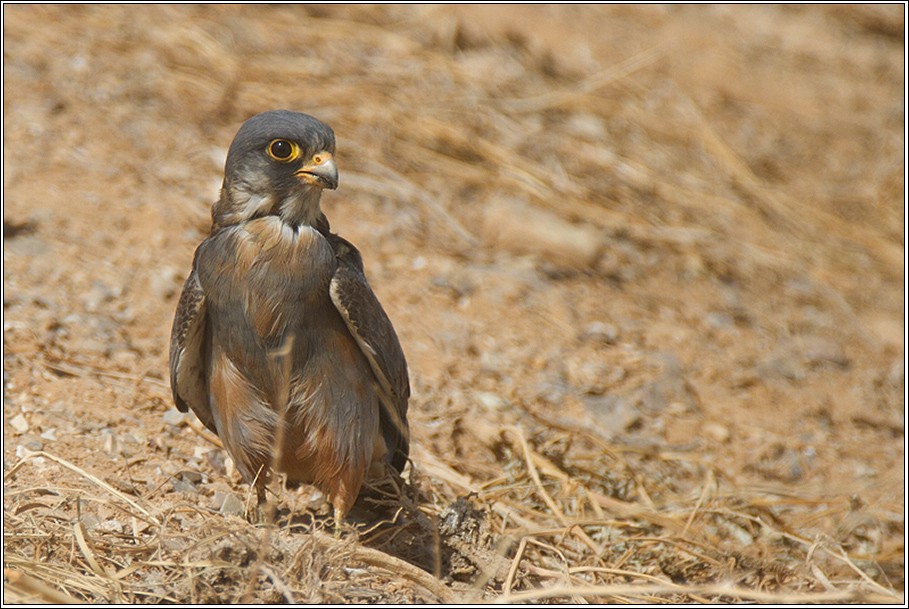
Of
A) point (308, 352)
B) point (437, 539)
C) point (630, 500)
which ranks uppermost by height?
point (308, 352)

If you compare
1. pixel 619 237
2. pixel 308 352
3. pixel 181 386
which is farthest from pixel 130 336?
pixel 619 237

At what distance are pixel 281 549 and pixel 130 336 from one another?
251 cm

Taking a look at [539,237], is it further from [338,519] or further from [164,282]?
[338,519]

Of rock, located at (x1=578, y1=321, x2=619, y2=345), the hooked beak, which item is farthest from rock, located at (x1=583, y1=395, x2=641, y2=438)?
the hooked beak

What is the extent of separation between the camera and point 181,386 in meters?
4.95

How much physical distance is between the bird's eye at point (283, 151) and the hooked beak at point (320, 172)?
0.06 m

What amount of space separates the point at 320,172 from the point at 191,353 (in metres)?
0.97

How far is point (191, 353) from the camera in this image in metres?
4.86

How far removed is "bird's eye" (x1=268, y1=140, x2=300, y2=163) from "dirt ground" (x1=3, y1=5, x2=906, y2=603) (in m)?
1.42

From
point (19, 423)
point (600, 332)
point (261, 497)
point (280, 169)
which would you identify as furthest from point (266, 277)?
point (600, 332)

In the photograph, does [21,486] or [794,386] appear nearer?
[21,486]

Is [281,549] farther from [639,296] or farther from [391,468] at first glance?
[639,296]

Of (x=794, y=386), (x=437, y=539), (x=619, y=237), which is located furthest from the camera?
(x=619, y=237)

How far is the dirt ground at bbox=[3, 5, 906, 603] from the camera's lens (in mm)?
4883
